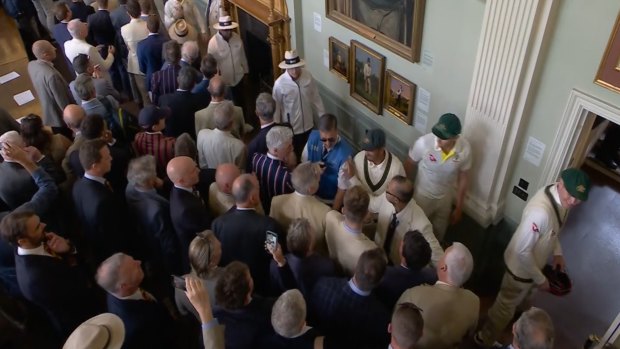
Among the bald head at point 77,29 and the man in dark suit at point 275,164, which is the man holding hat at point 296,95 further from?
the bald head at point 77,29

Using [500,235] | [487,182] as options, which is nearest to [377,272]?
[487,182]

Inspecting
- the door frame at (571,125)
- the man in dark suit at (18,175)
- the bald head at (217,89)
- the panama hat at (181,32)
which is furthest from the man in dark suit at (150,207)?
the door frame at (571,125)

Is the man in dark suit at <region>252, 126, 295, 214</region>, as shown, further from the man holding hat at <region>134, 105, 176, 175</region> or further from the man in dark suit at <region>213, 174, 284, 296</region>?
the man holding hat at <region>134, 105, 176, 175</region>

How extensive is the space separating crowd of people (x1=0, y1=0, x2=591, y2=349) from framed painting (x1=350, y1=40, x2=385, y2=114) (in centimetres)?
50

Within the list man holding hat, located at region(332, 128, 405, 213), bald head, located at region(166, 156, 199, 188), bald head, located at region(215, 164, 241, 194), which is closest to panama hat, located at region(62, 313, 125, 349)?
bald head, located at region(166, 156, 199, 188)

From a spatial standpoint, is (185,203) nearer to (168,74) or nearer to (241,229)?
(241,229)

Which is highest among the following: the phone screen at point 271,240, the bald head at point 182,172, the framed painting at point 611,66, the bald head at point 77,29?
the framed painting at point 611,66

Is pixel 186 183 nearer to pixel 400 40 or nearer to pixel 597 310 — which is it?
pixel 400 40

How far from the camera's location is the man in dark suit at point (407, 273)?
10.4 ft

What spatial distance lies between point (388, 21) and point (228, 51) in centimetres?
229

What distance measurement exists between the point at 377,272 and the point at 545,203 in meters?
1.50

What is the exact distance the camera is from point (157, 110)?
14.9 ft

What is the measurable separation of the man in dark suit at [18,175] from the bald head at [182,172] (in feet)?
4.27

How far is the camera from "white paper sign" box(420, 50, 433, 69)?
4441mm
